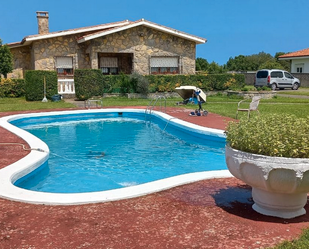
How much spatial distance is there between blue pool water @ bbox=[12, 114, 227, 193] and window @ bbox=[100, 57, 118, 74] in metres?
12.4

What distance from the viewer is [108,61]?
1057 inches

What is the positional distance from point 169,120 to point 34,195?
349 inches

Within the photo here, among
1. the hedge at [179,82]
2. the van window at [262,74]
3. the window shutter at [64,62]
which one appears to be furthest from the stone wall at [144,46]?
the van window at [262,74]

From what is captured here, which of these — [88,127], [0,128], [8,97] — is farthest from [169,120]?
[8,97]

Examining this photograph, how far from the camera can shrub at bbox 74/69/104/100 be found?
21500mm

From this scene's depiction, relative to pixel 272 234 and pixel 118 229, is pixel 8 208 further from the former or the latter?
pixel 272 234

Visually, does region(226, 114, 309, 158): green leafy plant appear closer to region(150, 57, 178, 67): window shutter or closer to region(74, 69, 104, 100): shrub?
region(74, 69, 104, 100): shrub

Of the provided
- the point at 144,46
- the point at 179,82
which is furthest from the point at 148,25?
the point at 179,82

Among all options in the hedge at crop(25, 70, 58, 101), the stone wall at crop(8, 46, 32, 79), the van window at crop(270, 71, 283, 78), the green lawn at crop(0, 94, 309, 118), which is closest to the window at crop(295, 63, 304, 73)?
the van window at crop(270, 71, 283, 78)

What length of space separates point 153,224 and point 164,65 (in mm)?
23595

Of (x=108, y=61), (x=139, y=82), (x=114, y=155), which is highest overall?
(x=108, y=61)

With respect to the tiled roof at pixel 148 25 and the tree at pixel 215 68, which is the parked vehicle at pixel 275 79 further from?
the tiled roof at pixel 148 25

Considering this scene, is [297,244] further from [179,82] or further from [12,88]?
[12,88]

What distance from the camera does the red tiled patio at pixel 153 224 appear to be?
3.55 metres
